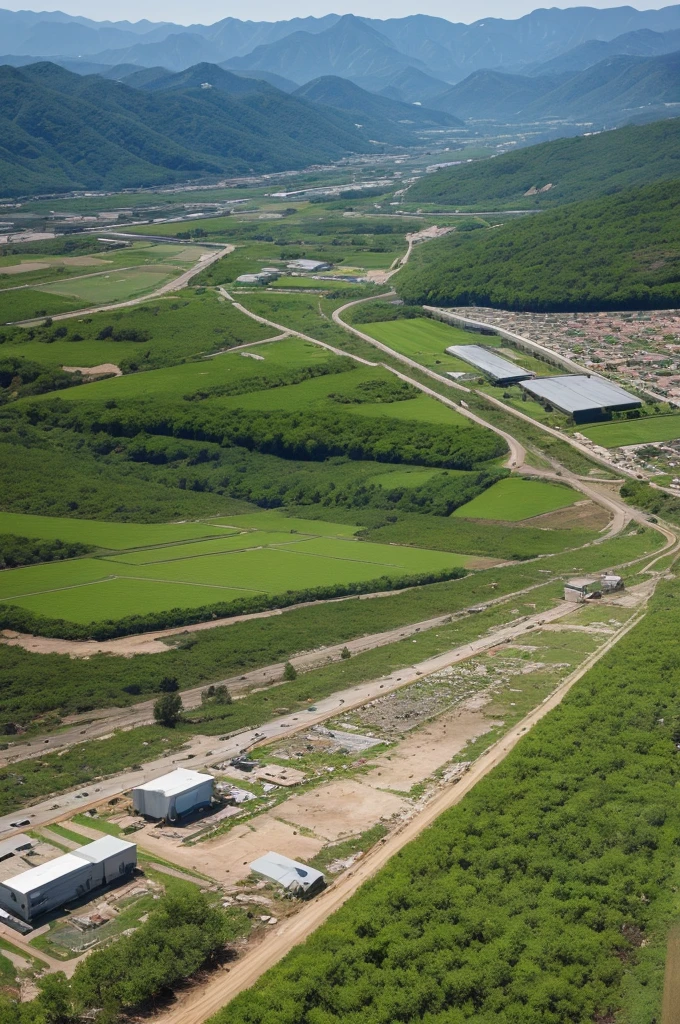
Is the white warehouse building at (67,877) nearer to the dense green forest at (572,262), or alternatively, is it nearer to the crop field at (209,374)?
the crop field at (209,374)

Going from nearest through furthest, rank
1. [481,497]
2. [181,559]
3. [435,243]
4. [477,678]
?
[477,678] < [181,559] < [481,497] < [435,243]

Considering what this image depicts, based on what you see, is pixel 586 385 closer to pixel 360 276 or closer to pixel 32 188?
pixel 360 276

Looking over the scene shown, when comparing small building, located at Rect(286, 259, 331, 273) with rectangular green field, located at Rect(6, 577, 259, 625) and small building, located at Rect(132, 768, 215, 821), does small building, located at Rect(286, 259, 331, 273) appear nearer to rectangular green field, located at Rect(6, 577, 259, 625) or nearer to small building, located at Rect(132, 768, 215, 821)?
rectangular green field, located at Rect(6, 577, 259, 625)

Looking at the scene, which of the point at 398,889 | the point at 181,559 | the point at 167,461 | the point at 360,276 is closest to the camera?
the point at 398,889


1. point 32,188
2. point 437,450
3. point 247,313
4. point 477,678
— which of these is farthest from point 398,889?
point 32,188

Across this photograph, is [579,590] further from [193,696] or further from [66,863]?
[66,863]

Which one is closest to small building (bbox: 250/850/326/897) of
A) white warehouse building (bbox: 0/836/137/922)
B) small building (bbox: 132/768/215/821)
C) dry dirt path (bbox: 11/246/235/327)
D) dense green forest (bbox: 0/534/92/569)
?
white warehouse building (bbox: 0/836/137/922)
